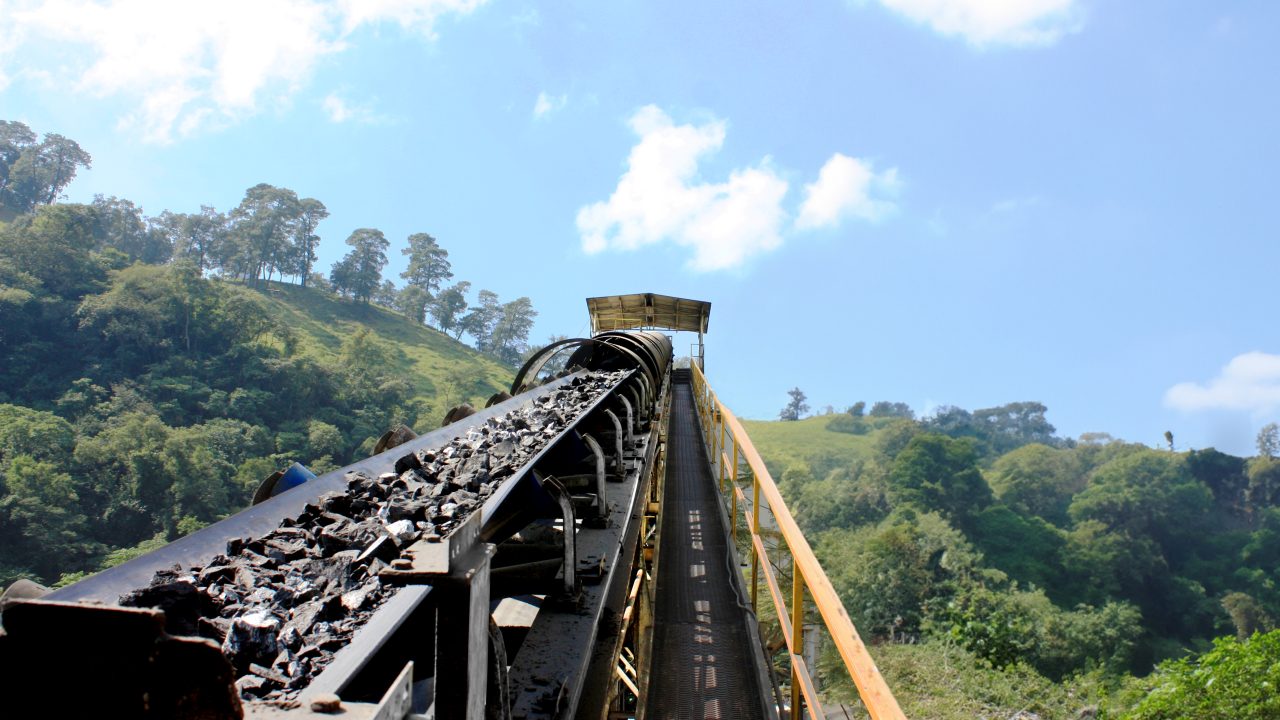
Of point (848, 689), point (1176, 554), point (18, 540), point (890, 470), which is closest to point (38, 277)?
point (18, 540)

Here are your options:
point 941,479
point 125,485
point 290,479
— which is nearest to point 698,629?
point 290,479

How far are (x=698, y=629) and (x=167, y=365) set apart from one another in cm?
5331

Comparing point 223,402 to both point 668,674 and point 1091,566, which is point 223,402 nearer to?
point 668,674

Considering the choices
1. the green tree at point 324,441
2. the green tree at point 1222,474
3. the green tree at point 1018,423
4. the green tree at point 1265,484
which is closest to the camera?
the green tree at point 324,441

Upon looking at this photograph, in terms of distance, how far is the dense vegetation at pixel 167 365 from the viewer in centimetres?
3278

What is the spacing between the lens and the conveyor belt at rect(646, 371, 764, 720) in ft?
11.0

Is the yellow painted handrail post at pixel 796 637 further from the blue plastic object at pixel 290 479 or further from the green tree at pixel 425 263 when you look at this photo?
the green tree at pixel 425 263

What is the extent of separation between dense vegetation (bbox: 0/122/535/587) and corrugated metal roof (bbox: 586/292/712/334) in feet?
90.4

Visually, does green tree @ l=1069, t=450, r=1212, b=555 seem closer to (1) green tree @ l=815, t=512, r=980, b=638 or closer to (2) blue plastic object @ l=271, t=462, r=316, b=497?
(1) green tree @ l=815, t=512, r=980, b=638

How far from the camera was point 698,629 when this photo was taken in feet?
13.3

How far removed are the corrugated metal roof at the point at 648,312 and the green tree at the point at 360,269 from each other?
71201 millimetres

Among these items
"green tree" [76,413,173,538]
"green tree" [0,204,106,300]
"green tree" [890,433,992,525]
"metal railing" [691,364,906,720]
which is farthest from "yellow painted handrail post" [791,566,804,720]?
"green tree" [0,204,106,300]

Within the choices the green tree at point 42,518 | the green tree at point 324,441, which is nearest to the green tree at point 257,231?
the green tree at point 324,441

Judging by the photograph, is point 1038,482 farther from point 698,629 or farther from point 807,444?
point 698,629
